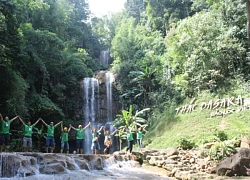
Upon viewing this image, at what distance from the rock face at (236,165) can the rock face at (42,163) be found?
4.03 m

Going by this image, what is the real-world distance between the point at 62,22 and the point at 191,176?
21116 mm

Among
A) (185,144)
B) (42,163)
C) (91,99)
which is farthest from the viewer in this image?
(91,99)

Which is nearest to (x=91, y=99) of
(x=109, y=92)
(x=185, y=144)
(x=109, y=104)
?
(x=109, y=104)

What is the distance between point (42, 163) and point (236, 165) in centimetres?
568

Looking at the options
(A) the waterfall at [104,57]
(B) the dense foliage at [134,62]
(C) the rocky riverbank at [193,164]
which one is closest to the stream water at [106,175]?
(C) the rocky riverbank at [193,164]

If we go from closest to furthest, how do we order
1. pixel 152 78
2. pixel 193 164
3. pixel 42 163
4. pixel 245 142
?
1. pixel 42 163
2. pixel 193 164
3. pixel 245 142
4. pixel 152 78

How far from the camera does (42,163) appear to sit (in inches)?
311

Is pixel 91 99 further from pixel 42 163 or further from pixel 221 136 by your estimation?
pixel 42 163

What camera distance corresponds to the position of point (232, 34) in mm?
17438

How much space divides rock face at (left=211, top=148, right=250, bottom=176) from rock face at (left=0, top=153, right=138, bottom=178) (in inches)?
159

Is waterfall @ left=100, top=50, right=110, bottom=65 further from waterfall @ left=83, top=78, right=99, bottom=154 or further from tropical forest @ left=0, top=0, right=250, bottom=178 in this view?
waterfall @ left=83, top=78, right=99, bottom=154

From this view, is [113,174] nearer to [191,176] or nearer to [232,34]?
[191,176]

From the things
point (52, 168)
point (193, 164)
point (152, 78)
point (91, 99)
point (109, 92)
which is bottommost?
point (193, 164)

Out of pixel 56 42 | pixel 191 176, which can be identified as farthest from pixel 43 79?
pixel 191 176
